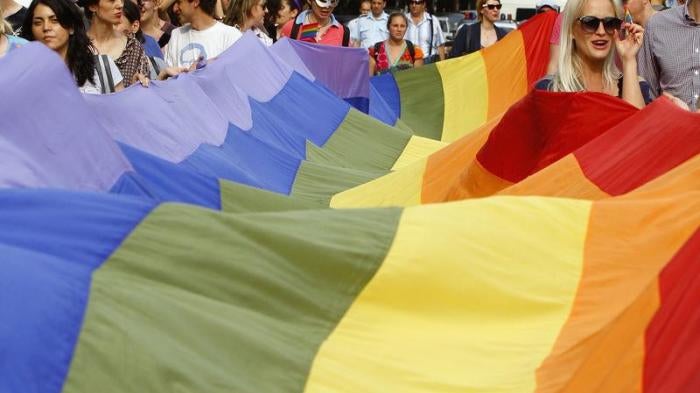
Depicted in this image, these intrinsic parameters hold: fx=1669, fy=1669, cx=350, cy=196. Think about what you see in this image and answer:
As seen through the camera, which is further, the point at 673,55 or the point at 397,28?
the point at 397,28

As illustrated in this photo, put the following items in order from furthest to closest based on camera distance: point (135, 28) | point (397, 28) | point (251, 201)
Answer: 1. point (397, 28)
2. point (135, 28)
3. point (251, 201)

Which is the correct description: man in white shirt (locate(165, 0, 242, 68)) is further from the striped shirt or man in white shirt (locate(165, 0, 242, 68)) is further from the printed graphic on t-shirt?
the striped shirt

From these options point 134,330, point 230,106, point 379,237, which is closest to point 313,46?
point 230,106

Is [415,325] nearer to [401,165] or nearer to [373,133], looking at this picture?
[401,165]

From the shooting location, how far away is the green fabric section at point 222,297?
4.50 metres

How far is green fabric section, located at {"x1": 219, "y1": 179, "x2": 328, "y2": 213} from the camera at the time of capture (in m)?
6.75

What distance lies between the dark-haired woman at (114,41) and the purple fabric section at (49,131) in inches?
108

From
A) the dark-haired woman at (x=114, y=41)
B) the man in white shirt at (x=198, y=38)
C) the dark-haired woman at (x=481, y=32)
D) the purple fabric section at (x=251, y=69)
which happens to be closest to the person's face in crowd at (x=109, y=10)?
the dark-haired woman at (x=114, y=41)

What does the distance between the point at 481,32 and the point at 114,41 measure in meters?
5.35

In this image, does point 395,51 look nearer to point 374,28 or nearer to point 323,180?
point 374,28

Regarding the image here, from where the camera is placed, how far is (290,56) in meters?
12.1

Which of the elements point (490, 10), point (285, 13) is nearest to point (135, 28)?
point (490, 10)

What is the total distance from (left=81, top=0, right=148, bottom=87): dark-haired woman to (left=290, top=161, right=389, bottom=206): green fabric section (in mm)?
1124

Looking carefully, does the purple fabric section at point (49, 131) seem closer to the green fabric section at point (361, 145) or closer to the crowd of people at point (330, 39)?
the crowd of people at point (330, 39)
